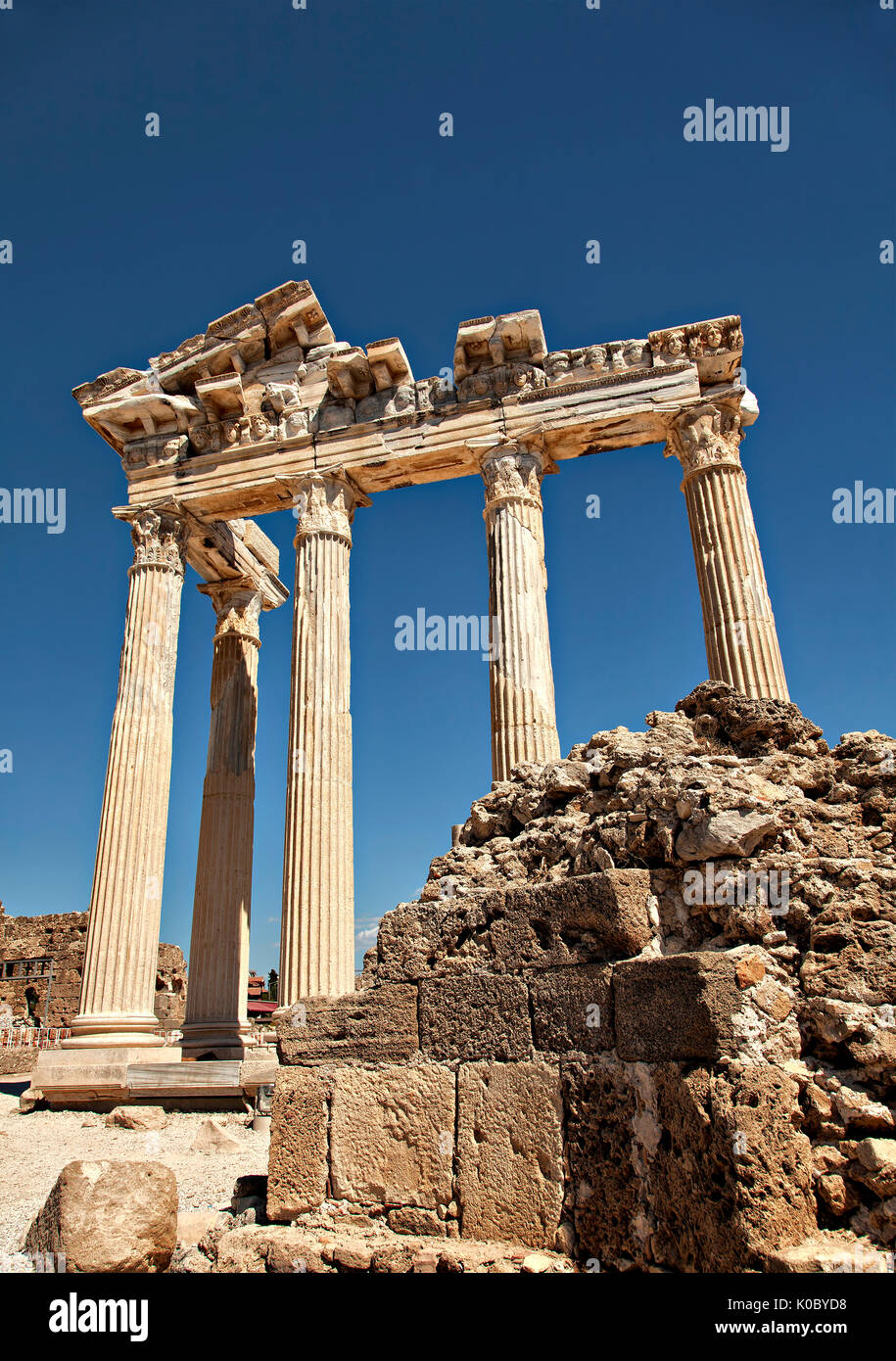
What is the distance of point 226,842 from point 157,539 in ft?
18.8

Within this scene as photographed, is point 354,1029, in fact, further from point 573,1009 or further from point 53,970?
point 53,970

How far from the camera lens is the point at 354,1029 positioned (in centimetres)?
490

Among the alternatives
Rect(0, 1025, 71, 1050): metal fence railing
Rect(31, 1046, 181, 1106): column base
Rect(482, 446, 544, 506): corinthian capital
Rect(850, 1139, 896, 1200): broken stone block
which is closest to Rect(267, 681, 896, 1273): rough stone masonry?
Rect(850, 1139, 896, 1200): broken stone block

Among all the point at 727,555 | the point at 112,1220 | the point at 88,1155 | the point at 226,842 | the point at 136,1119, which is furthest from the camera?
the point at 226,842

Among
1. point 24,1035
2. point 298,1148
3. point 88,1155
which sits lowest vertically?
point 88,1155

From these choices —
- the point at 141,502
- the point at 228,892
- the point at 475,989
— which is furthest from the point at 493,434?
the point at 475,989

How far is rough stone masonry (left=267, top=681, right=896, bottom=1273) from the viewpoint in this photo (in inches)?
138

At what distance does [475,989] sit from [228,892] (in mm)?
13480

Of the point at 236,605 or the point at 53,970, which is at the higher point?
the point at 236,605

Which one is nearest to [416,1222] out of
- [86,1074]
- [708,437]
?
[86,1074]

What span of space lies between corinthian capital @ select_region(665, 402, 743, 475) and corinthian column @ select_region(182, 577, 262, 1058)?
30.4 feet

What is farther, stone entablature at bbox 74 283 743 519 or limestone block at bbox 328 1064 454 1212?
stone entablature at bbox 74 283 743 519

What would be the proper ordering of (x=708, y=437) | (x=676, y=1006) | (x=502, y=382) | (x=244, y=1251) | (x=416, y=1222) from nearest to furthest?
(x=676, y=1006), (x=416, y=1222), (x=244, y=1251), (x=708, y=437), (x=502, y=382)

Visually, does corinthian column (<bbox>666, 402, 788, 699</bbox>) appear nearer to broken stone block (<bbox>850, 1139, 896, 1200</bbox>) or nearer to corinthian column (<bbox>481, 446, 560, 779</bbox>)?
corinthian column (<bbox>481, 446, 560, 779</bbox>)
